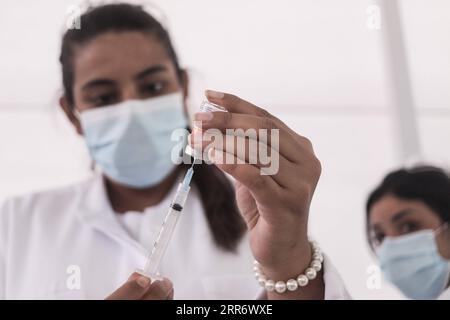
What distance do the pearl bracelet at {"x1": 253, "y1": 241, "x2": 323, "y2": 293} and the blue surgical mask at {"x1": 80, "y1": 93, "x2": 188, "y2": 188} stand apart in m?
0.43

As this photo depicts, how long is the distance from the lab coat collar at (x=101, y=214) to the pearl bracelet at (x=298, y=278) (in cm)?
29

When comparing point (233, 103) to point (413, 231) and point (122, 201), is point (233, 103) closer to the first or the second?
point (122, 201)

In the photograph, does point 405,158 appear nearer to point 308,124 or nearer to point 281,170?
point 308,124

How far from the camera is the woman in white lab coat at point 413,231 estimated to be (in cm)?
139

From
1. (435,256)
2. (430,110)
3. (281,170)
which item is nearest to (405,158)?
(430,110)

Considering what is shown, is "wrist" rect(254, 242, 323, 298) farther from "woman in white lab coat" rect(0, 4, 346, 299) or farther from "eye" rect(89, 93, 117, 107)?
"eye" rect(89, 93, 117, 107)

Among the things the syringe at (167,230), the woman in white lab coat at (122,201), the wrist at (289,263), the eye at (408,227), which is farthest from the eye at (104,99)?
the eye at (408,227)

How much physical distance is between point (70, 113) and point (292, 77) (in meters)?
1.00

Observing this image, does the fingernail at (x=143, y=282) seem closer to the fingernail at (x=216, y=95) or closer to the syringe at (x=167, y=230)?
the syringe at (x=167, y=230)

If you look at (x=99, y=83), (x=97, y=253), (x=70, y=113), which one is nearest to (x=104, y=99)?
(x=99, y=83)

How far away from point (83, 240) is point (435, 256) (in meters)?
0.86

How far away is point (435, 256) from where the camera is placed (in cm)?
138

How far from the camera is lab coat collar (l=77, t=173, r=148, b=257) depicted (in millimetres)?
993

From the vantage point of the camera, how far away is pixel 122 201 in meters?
1.13
